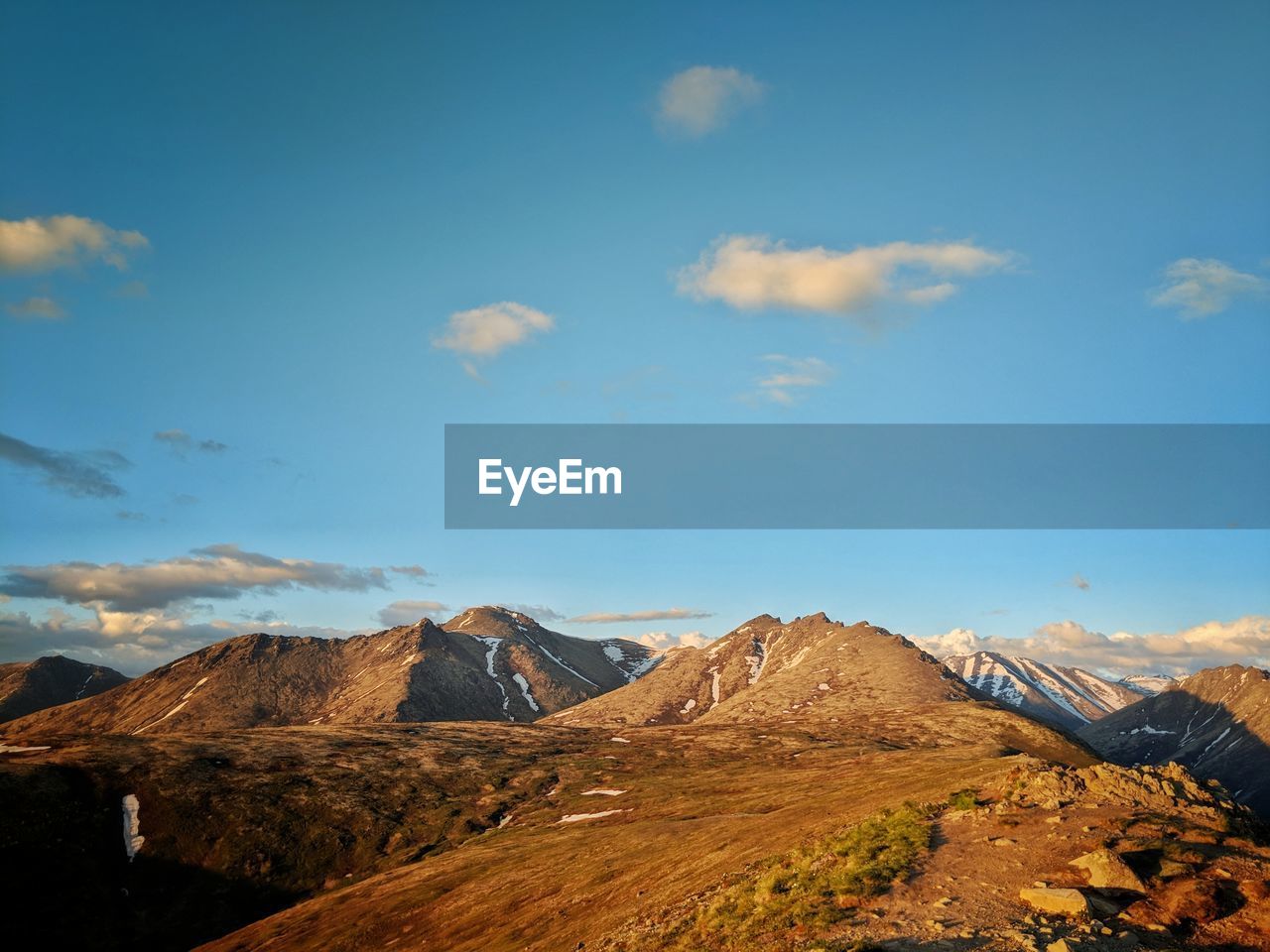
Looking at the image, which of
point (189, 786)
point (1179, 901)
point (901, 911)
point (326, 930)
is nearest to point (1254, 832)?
point (1179, 901)

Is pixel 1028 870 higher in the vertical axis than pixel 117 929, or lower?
higher

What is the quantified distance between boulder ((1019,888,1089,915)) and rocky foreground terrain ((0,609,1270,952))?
6 centimetres

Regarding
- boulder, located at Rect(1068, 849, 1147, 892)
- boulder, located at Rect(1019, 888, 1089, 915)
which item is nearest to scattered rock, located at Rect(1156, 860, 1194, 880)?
boulder, located at Rect(1068, 849, 1147, 892)

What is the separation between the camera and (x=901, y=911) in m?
27.4

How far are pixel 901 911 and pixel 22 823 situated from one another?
135 metres

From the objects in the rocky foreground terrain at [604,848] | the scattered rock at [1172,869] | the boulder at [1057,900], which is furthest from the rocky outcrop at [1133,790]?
the boulder at [1057,900]

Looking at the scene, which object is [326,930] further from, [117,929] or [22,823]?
[22,823]

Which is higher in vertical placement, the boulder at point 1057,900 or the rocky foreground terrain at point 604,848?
the boulder at point 1057,900

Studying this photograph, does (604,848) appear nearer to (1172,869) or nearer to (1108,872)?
(1108,872)

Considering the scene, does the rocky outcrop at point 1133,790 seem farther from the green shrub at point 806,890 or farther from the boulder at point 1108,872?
the boulder at point 1108,872

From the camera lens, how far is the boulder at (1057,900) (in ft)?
83.7

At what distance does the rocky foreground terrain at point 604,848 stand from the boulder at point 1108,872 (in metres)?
0.09

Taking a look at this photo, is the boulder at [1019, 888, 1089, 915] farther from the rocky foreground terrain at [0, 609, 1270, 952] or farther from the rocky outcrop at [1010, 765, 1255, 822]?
the rocky outcrop at [1010, 765, 1255, 822]

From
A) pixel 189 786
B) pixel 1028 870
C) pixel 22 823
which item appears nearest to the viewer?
pixel 1028 870
